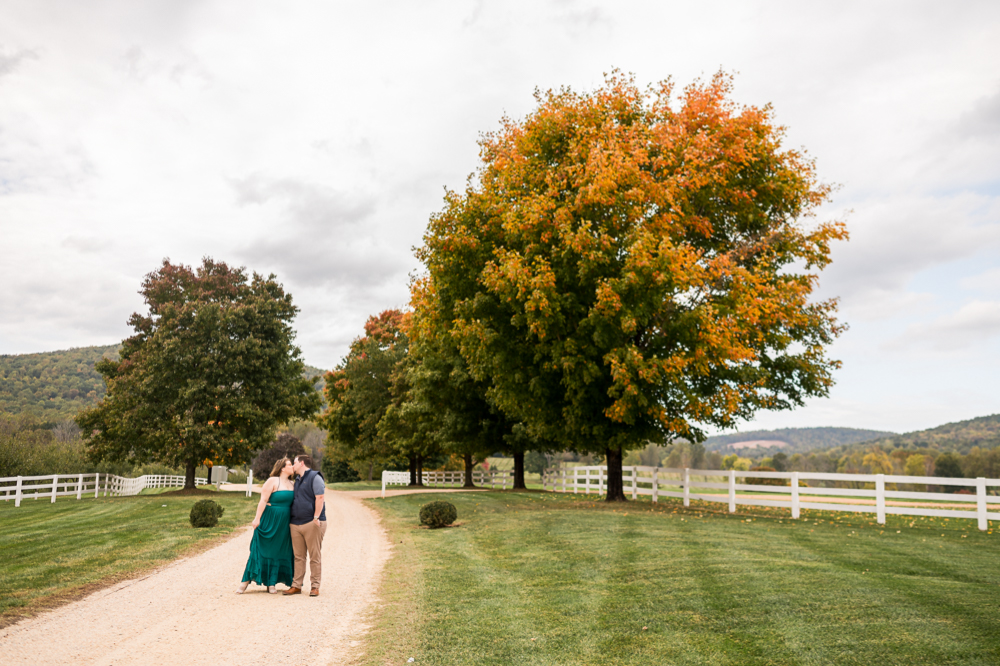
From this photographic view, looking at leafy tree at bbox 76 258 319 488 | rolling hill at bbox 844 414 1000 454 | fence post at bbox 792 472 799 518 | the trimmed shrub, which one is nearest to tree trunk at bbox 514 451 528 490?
leafy tree at bbox 76 258 319 488

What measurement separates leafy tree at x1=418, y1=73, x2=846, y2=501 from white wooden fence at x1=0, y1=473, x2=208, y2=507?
2082cm

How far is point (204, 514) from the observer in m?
16.3

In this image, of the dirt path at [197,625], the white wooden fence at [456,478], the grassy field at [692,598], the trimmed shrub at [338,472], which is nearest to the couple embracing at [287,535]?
the dirt path at [197,625]

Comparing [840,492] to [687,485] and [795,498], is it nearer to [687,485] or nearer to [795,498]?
[795,498]

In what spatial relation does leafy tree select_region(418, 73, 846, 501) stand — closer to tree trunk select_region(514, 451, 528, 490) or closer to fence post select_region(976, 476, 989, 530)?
fence post select_region(976, 476, 989, 530)

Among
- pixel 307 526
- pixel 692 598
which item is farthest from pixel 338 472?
pixel 692 598

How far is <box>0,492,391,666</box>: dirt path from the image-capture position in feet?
18.2

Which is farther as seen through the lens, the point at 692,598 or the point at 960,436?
the point at 960,436

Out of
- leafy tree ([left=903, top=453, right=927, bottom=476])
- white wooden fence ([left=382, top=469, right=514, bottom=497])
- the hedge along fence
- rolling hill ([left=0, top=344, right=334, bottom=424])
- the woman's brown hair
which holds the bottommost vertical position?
leafy tree ([left=903, top=453, right=927, bottom=476])

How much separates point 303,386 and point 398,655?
3242 cm

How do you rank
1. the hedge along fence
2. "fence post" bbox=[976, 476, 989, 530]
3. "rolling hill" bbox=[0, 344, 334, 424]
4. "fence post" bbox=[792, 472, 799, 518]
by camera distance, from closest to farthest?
1. "fence post" bbox=[976, 476, 989, 530]
2. the hedge along fence
3. "fence post" bbox=[792, 472, 799, 518]
4. "rolling hill" bbox=[0, 344, 334, 424]

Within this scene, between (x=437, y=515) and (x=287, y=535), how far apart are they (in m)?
8.23

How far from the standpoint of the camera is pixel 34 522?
19812 mm

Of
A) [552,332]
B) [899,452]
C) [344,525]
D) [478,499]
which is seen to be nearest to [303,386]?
[478,499]
